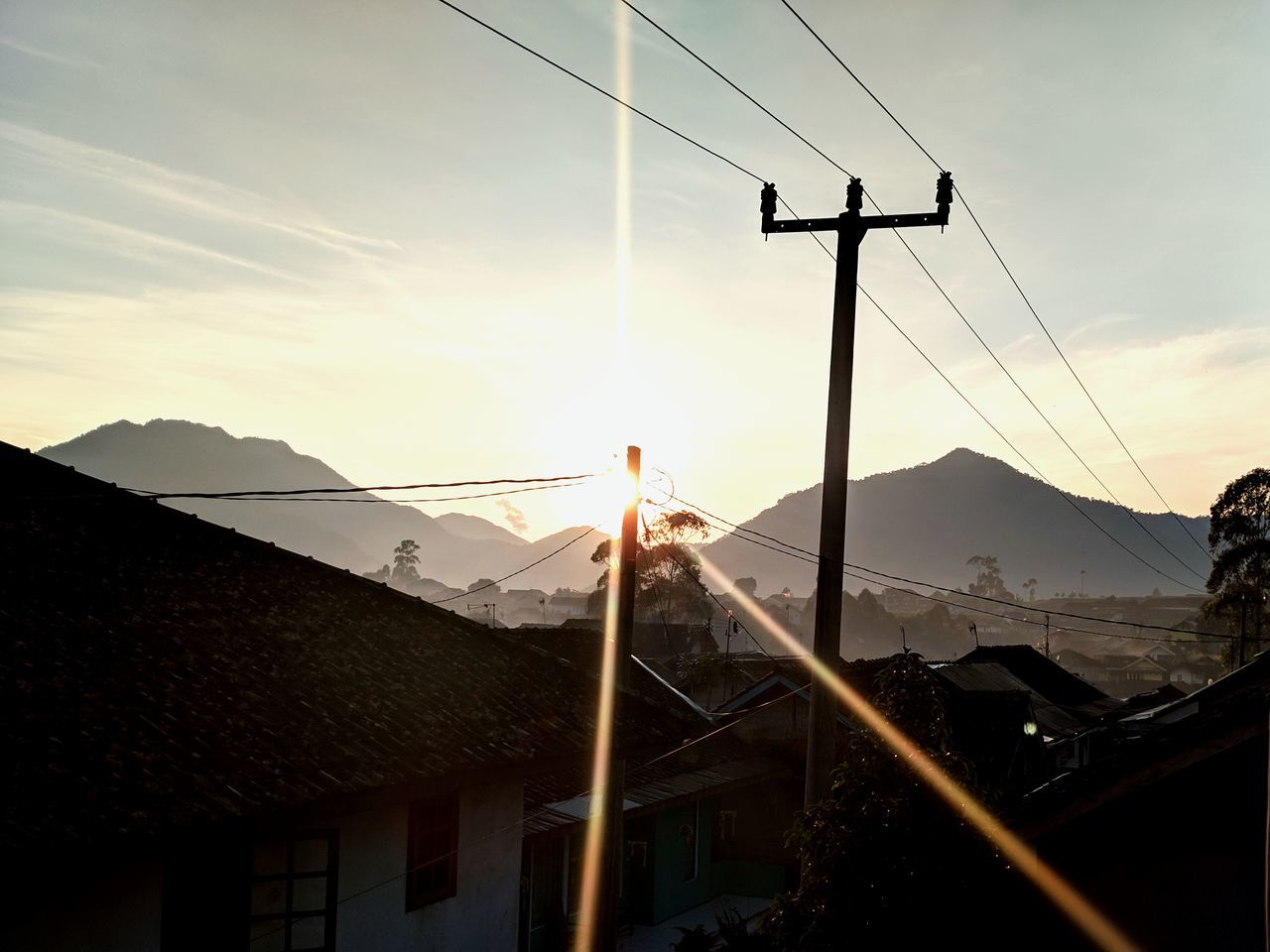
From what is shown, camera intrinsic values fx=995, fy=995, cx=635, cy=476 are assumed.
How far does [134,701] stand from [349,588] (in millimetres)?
6210

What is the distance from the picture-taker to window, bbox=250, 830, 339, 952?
1151 cm

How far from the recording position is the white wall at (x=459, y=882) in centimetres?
1239

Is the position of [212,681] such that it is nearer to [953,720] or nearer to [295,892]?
[295,892]

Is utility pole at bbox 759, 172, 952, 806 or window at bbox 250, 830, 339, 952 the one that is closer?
window at bbox 250, 830, 339, 952

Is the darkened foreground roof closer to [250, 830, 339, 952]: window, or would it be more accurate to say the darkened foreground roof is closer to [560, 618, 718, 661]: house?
[250, 830, 339, 952]: window

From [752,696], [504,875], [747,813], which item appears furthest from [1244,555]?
[504,875]

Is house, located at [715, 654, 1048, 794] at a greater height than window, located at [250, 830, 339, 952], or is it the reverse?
window, located at [250, 830, 339, 952]

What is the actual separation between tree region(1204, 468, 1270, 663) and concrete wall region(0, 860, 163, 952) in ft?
210

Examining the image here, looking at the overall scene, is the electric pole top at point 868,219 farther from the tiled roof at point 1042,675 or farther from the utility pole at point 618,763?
the tiled roof at point 1042,675

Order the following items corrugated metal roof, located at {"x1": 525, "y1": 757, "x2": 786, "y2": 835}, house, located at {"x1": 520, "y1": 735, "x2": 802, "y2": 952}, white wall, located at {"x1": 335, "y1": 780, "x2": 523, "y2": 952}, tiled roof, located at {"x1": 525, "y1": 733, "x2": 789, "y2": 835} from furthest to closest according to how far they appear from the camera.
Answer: house, located at {"x1": 520, "y1": 735, "x2": 802, "y2": 952}
tiled roof, located at {"x1": 525, "y1": 733, "x2": 789, "y2": 835}
corrugated metal roof, located at {"x1": 525, "y1": 757, "x2": 786, "y2": 835}
white wall, located at {"x1": 335, "y1": 780, "x2": 523, "y2": 952}

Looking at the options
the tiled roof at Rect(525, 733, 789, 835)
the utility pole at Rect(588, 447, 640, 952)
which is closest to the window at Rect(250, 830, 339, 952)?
the utility pole at Rect(588, 447, 640, 952)

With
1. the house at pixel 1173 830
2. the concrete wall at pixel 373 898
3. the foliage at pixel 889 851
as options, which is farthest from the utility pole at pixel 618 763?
the house at pixel 1173 830

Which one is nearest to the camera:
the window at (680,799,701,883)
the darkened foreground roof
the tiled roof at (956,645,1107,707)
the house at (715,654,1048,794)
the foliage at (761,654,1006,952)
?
the darkened foreground roof

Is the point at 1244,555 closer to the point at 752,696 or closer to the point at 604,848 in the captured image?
the point at 752,696
